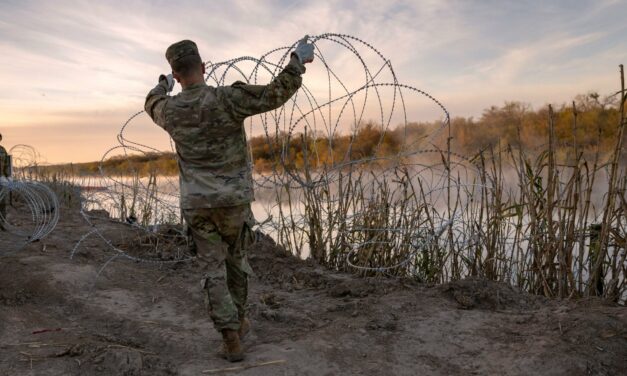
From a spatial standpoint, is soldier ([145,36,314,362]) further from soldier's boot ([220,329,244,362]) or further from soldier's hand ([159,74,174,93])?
soldier's hand ([159,74,174,93])

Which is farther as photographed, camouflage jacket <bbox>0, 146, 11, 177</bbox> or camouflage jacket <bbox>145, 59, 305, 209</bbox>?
camouflage jacket <bbox>0, 146, 11, 177</bbox>

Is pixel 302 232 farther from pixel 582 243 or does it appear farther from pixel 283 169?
pixel 582 243

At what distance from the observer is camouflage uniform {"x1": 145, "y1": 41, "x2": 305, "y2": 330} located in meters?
2.86

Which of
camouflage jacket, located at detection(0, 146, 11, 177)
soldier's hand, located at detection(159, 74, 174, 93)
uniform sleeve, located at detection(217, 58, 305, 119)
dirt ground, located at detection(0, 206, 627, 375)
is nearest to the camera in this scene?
uniform sleeve, located at detection(217, 58, 305, 119)

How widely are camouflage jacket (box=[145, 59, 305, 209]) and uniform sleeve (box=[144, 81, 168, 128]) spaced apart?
13mm

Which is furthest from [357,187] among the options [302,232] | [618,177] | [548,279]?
[618,177]

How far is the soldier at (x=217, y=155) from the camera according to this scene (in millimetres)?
2859

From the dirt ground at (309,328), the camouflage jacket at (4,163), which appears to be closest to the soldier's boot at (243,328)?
the dirt ground at (309,328)

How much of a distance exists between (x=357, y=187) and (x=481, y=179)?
3.90 feet

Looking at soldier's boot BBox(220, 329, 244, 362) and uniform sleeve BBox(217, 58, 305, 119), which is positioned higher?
uniform sleeve BBox(217, 58, 305, 119)

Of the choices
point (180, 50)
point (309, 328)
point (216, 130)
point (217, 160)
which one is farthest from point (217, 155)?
point (309, 328)

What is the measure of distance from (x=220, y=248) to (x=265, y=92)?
0.89 metres

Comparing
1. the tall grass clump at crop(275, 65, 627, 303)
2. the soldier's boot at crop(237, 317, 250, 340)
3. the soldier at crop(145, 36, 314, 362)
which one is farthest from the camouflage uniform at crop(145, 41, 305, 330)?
the tall grass clump at crop(275, 65, 627, 303)

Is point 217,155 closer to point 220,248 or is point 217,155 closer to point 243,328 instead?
point 220,248
